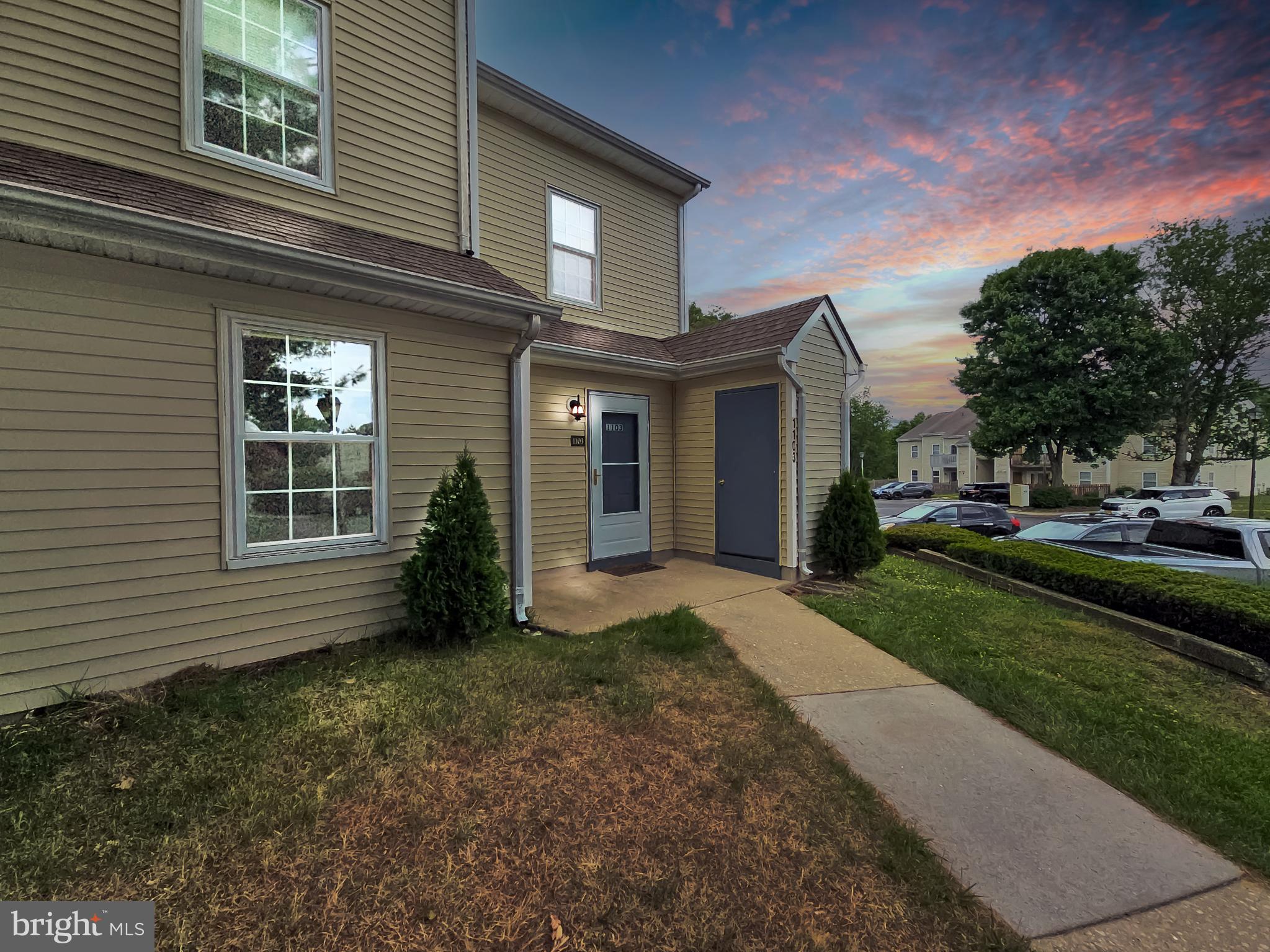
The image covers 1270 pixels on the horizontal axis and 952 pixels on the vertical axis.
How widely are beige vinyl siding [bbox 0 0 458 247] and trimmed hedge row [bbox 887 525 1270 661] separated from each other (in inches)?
327

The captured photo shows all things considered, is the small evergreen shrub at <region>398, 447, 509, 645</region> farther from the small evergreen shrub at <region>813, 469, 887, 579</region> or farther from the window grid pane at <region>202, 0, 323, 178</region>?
the small evergreen shrub at <region>813, 469, 887, 579</region>

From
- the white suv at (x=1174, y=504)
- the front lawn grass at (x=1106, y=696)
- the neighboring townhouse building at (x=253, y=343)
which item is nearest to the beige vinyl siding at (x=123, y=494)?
the neighboring townhouse building at (x=253, y=343)

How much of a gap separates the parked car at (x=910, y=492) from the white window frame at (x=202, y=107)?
36571 millimetres

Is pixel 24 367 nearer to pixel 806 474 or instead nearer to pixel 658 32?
pixel 806 474

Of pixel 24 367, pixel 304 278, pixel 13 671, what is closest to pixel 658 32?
pixel 304 278

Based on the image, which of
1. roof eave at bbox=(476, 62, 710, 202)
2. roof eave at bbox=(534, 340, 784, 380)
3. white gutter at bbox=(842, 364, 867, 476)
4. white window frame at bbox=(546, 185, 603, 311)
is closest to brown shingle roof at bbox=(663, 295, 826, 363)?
roof eave at bbox=(534, 340, 784, 380)

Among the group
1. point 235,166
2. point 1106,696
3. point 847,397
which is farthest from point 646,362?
point 1106,696

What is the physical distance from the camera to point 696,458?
7559 mm

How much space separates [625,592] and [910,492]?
33955mm

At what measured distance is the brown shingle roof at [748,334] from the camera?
653cm

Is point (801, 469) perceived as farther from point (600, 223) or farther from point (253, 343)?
point (253, 343)

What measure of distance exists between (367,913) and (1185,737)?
16.1ft

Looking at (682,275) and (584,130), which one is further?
(682,275)

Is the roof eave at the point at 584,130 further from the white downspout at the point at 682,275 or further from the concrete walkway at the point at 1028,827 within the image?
the concrete walkway at the point at 1028,827
